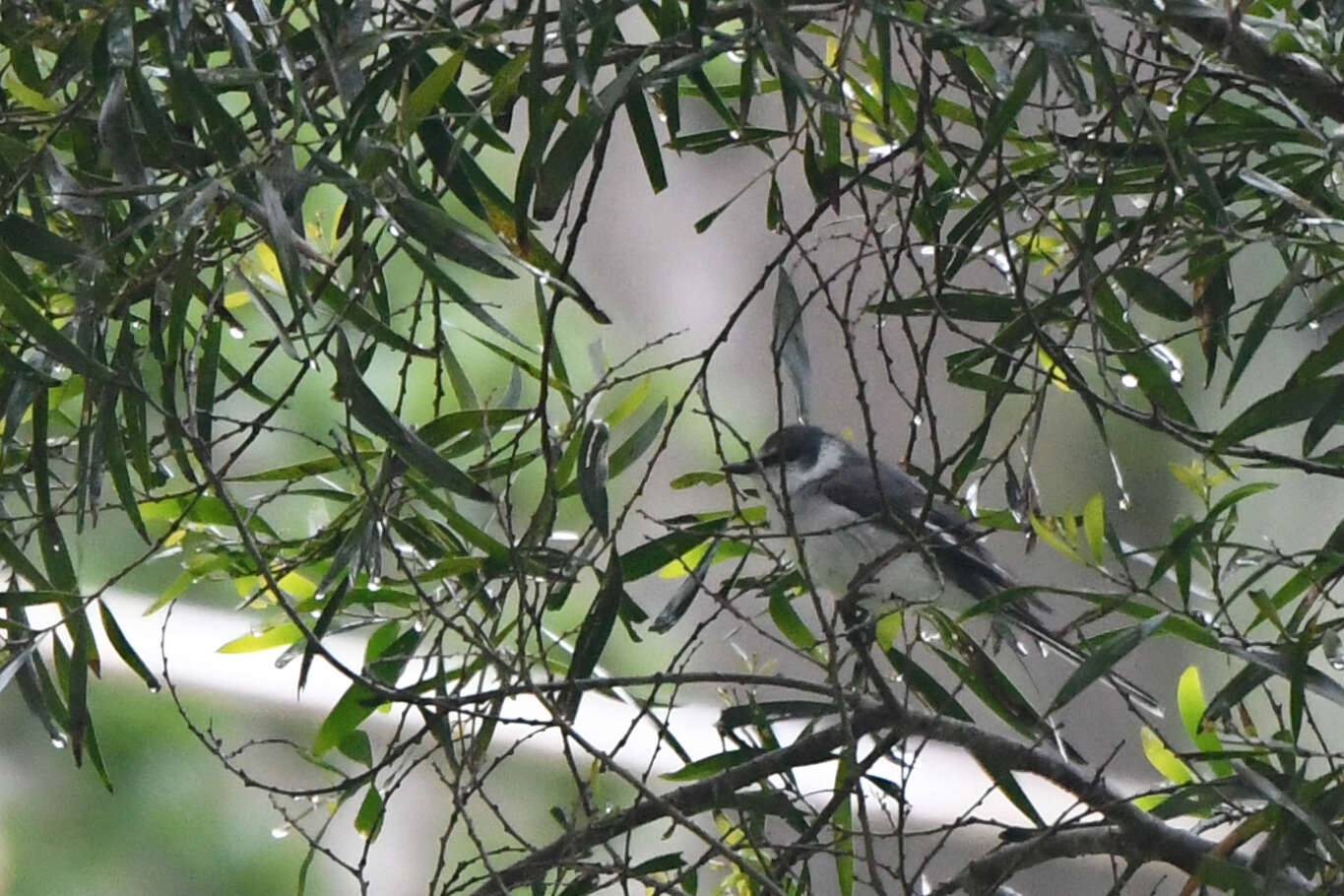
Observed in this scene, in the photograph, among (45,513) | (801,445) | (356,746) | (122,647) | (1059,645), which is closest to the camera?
(45,513)

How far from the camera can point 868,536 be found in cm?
181

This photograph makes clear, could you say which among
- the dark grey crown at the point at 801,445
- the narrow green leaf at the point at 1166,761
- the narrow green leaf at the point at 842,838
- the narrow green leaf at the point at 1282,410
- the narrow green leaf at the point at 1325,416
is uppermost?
the dark grey crown at the point at 801,445

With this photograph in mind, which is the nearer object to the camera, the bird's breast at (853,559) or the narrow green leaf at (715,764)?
the narrow green leaf at (715,764)

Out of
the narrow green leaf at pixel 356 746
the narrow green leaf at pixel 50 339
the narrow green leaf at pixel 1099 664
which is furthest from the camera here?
the narrow green leaf at pixel 356 746

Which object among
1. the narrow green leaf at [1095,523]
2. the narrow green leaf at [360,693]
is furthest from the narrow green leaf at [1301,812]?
the narrow green leaf at [360,693]

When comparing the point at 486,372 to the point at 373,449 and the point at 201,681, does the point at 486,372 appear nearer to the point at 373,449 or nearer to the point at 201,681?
the point at 201,681

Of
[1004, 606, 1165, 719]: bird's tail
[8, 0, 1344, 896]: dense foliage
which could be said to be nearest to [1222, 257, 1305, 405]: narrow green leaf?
[8, 0, 1344, 896]: dense foliage

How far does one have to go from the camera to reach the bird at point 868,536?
1442mm

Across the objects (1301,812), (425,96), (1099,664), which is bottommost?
(1301,812)

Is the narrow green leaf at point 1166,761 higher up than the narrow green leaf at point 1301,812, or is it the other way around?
the narrow green leaf at point 1166,761

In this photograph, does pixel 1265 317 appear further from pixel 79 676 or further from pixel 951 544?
pixel 79 676

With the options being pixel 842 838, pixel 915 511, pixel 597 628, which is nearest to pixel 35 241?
pixel 597 628

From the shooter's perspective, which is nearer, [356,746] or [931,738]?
[931,738]

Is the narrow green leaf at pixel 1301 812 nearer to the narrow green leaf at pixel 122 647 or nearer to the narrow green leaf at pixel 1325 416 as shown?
the narrow green leaf at pixel 1325 416
